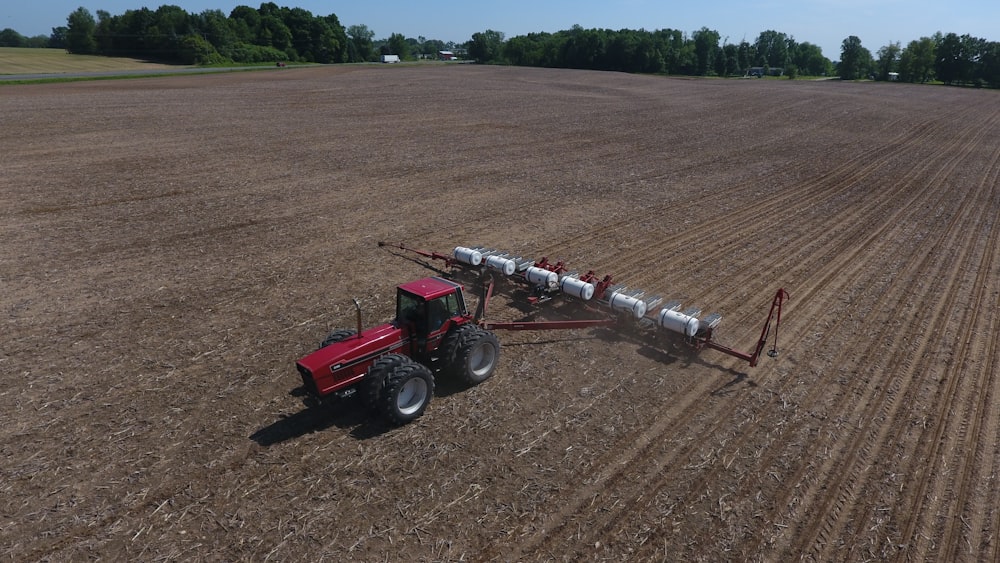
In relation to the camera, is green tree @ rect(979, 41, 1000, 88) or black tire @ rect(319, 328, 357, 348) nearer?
black tire @ rect(319, 328, 357, 348)

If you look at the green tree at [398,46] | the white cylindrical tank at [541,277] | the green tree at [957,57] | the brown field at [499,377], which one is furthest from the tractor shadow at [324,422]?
the green tree at [398,46]

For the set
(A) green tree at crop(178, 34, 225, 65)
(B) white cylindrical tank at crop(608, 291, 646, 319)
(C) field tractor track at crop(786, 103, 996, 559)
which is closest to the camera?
(C) field tractor track at crop(786, 103, 996, 559)

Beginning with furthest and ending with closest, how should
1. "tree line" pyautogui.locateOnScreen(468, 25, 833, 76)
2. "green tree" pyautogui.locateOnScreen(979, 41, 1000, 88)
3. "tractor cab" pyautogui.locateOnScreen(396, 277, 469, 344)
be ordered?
1. "tree line" pyautogui.locateOnScreen(468, 25, 833, 76)
2. "green tree" pyautogui.locateOnScreen(979, 41, 1000, 88)
3. "tractor cab" pyautogui.locateOnScreen(396, 277, 469, 344)

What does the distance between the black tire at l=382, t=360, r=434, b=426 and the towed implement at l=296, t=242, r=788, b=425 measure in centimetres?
2

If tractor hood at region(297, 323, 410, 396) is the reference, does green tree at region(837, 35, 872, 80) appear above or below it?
above

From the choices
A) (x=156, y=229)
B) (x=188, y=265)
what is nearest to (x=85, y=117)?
(x=156, y=229)

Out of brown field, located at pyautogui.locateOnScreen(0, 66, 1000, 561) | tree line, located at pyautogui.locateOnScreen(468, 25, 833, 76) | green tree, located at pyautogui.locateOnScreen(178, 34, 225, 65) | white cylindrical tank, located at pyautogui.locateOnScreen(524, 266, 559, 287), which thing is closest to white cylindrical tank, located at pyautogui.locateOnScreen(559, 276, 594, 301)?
white cylindrical tank, located at pyautogui.locateOnScreen(524, 266, 559, 287)

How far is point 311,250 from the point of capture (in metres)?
18.2

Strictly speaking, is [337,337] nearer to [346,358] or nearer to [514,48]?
[346,358]

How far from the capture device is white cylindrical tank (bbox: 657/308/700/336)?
12328mm

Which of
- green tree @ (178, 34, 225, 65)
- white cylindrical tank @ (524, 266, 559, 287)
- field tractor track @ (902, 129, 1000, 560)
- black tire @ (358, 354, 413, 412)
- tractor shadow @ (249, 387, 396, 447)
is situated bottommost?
tractor shadow @ (249, 387, 396, 447)

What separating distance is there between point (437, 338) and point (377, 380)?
167 centimetres

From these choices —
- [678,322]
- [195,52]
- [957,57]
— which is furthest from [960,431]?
[957,57]

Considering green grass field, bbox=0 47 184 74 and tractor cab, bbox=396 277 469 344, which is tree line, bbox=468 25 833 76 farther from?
tractor cab, bbox=396 277 469 344
